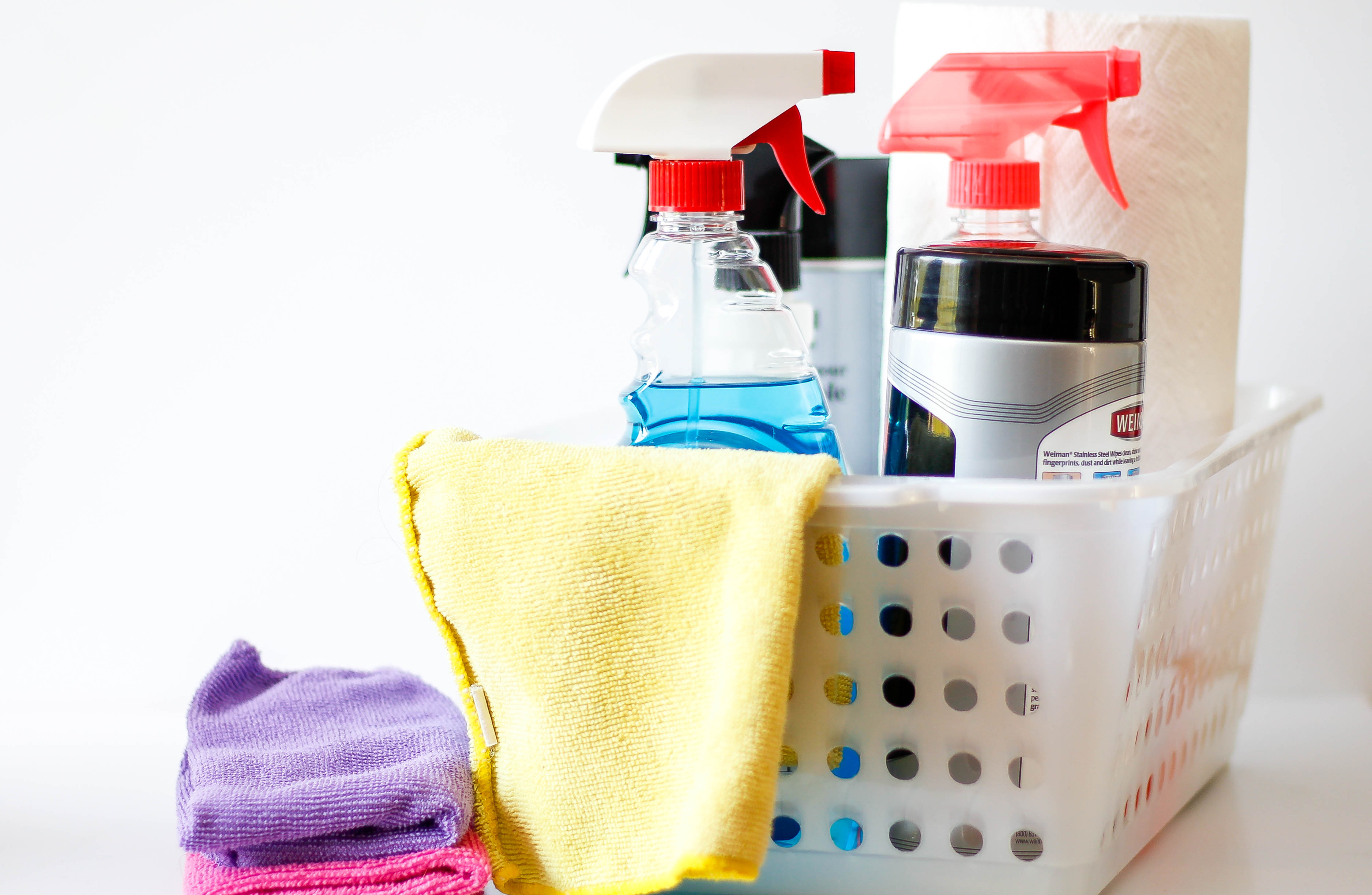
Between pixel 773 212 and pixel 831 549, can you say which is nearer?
pixel 831 549

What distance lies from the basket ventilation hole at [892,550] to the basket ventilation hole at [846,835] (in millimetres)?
Result: 118

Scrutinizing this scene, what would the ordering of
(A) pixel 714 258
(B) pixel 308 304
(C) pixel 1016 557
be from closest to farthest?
(C) pixel 1016 557 < (A) pixel 714 258 < (B) pixel 308 304

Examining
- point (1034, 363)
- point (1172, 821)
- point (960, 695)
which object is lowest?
point (1172, 821)

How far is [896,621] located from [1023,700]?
0.18ft

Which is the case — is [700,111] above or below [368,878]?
above

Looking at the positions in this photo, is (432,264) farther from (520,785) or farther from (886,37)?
(520,785)

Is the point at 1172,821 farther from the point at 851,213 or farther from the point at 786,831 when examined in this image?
the point at 851,213

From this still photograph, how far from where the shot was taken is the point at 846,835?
51 cm

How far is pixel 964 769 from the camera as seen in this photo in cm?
48

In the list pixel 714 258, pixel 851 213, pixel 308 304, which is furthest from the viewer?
pixel 308 304

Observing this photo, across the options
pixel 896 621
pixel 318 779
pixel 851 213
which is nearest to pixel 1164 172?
pixel 851 213

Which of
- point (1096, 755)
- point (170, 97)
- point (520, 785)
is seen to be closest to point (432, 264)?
point (170, 97)

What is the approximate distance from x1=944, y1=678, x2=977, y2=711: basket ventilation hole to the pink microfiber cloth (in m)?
0.19

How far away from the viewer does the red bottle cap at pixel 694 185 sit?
20.0 inches
